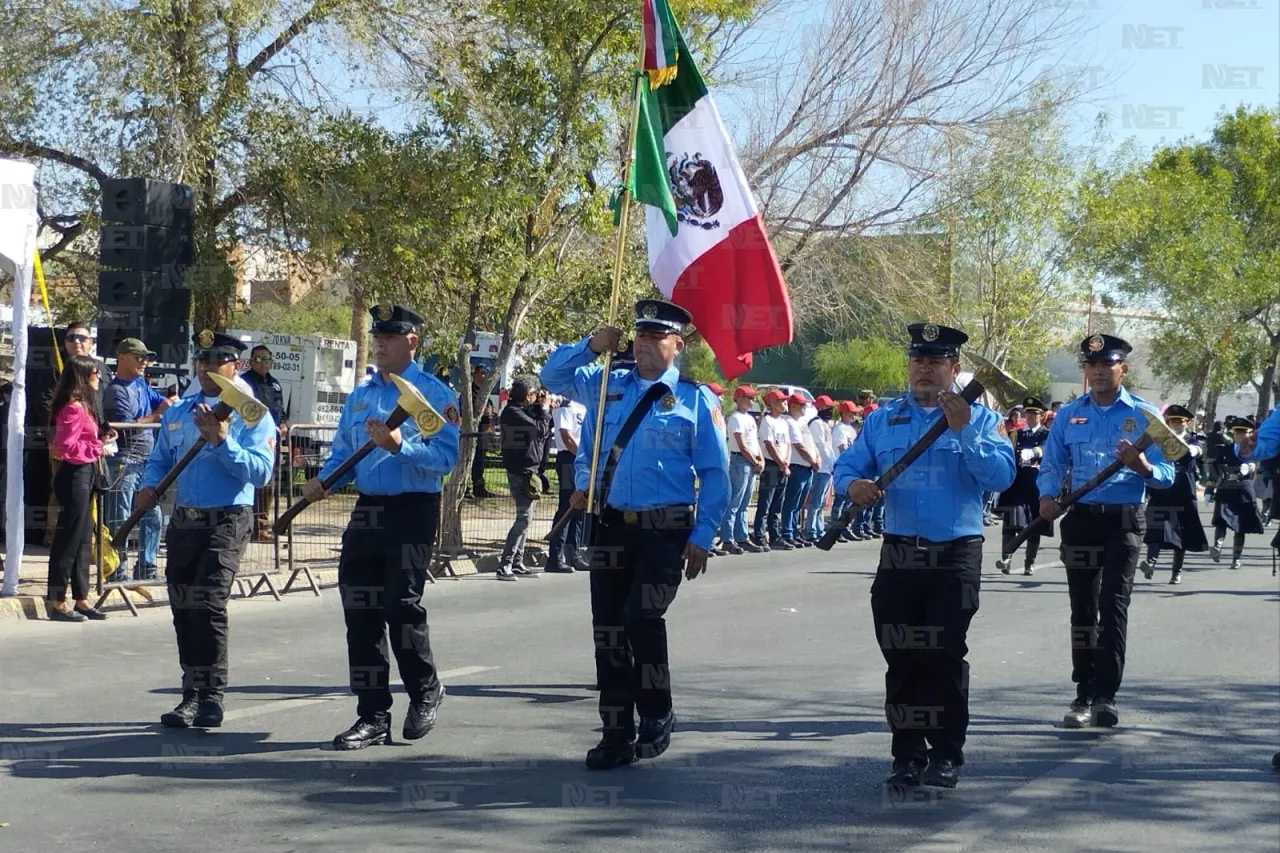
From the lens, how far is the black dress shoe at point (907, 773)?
641cm

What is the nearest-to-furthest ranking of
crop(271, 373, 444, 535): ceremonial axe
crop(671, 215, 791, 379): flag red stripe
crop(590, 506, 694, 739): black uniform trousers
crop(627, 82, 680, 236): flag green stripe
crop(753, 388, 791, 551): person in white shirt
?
crop(271, 373, 444, 535): ceremonial axe
crop(590, 506, 694, 739): black uniform trousers
crop(671, 215, 791, 379): flag red stripe
crop(627, 82, 680, 236): flag green stripe
crop(753, 388, 791, 551): person in white shirt

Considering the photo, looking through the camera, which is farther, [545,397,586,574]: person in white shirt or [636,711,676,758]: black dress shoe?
[545,397,586,574]: person in white shirt

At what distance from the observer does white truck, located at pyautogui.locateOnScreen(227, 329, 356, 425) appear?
2817 centimetres

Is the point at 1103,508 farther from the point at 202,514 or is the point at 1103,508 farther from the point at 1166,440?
the point at 202,514

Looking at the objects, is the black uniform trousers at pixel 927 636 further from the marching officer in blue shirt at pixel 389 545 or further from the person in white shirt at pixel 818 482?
the person in white shirt at pixel 818 482

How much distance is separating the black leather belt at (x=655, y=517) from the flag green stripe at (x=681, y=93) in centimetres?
258

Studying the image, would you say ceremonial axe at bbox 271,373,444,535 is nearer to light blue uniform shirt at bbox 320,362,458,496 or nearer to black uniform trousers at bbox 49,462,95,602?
light blue uniform shirt at bbox 320,362,458,496

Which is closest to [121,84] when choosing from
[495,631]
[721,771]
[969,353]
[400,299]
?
[400,299]

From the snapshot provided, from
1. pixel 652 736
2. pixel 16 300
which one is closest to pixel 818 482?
pixel 16 300

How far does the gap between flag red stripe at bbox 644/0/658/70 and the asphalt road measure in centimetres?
365

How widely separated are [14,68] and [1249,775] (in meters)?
15.4

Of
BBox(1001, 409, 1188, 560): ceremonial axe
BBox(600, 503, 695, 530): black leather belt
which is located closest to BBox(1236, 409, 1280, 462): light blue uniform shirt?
BBox(1001, 409, 1188, 560): ceremonial axe

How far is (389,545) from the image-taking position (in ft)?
22.4

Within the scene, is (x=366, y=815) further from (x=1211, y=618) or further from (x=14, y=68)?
(x=14, y=68)
